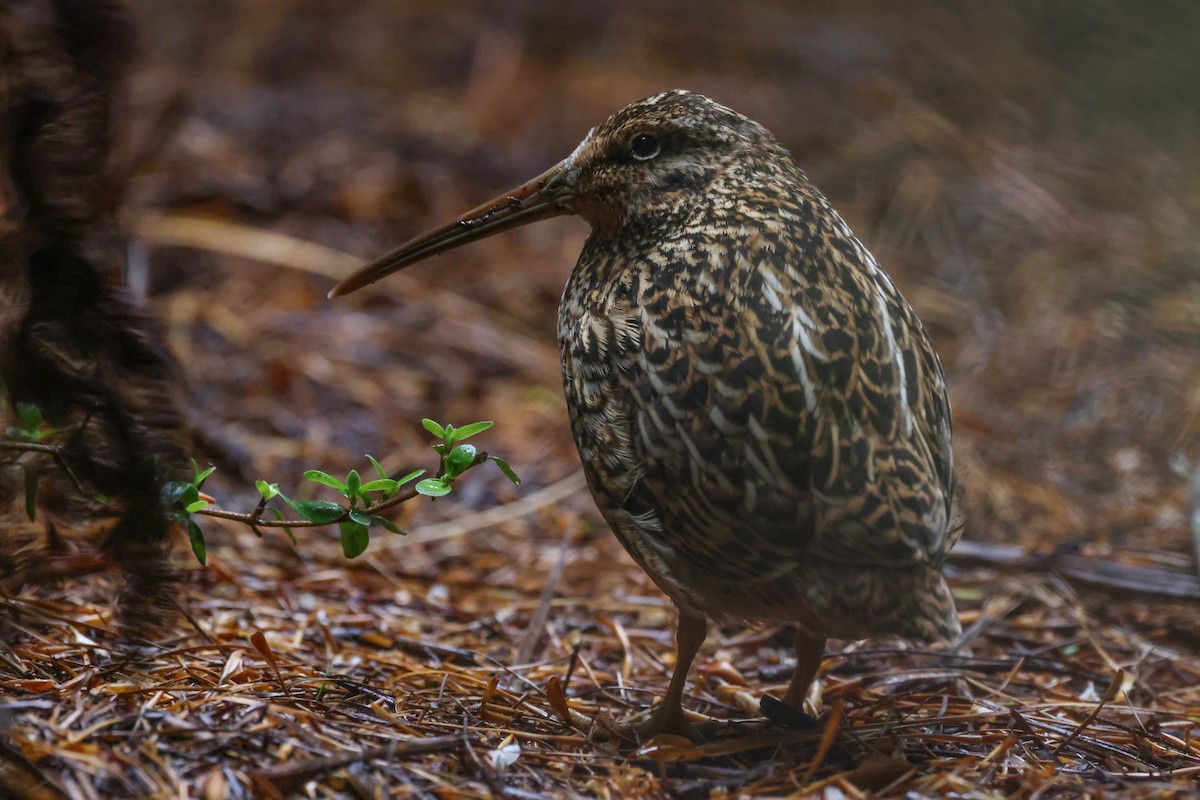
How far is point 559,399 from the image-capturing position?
537 cm

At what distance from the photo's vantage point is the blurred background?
15.9 ft

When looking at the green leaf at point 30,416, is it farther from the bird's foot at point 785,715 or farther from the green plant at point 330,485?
the bird's foot at point 785,715

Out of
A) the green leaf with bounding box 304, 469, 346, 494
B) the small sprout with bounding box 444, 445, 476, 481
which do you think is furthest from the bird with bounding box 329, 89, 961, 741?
the green leaf with bounding box 304, 469, 346, 494

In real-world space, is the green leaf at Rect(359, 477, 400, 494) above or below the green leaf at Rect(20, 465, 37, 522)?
above

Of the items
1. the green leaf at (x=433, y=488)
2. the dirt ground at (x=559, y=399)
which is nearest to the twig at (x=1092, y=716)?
the dirt ground at (x=559, y=399)

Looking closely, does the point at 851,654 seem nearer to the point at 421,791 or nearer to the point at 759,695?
the point at 759,695

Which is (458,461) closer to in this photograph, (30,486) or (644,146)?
(30,486)

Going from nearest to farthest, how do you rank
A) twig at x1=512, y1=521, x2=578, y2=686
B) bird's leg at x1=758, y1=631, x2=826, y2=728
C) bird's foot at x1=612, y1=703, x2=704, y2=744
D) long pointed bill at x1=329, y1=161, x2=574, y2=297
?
bird's foot at x1=612, y1=703, x2=704, y2=744 → bird's leg at x1=758, y1=631, x2=826, y2=728 → long pointed bill at x1=329, y1=161, x2=574, y2=297 → twig at x1=512, y1=521, x2=578, y2=686

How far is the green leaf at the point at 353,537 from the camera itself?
2529 mm

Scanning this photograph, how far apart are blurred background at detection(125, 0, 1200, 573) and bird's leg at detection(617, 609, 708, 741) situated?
129 cm

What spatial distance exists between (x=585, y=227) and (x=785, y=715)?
A: 4.71 metres

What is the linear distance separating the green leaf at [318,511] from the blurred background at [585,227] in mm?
1664

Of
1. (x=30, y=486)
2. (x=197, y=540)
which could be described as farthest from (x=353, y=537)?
(x=30, y=486)

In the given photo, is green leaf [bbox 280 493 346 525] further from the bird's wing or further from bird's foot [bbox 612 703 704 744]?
bird's foot [bbox 612 703 704 744]
